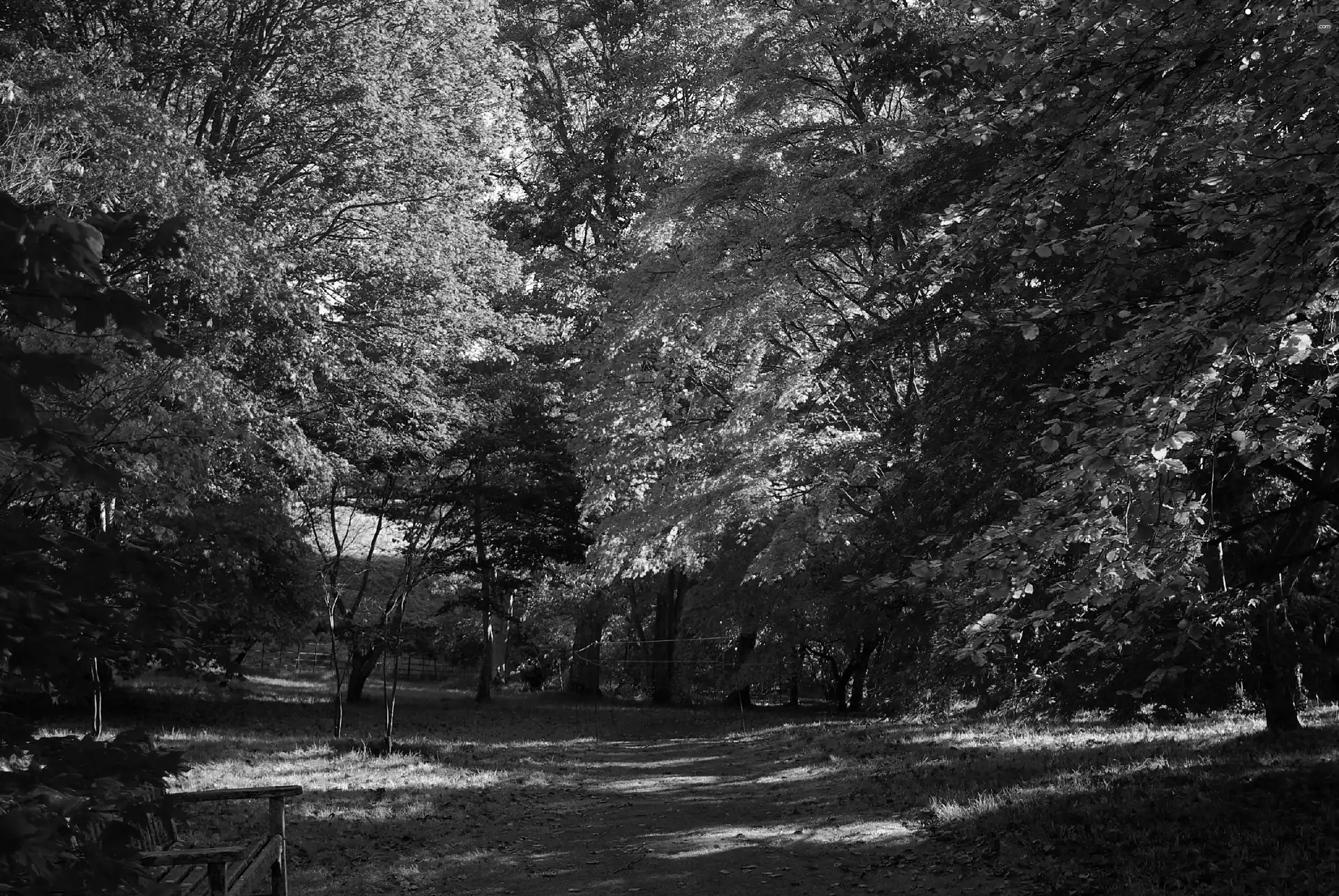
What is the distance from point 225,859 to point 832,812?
6.83 metres

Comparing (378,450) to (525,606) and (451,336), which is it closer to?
(451,336)

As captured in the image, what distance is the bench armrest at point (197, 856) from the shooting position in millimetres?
4660

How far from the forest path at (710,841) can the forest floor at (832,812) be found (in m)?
0.03

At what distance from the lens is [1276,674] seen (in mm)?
10320

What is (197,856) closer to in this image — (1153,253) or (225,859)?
(225,859)

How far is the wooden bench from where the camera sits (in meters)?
4.92

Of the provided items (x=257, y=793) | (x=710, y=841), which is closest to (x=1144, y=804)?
(x=710, y=841)

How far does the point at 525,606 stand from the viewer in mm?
38031

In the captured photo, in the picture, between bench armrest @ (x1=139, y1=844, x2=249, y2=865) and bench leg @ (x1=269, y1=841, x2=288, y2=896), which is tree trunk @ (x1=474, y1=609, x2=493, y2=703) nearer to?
bench leg @ (x1=269, y1=841, x2=288, y2=896)

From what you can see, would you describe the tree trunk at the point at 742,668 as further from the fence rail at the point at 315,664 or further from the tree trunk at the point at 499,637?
the fence rail at the point at 315,664

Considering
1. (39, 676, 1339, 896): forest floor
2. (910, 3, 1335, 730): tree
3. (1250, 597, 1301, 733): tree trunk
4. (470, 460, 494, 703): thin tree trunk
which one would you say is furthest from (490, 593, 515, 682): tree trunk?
(910, 3, 1335, 730): tree

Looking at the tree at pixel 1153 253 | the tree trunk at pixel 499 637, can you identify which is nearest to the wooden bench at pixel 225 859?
the tree at pixel 1153 253

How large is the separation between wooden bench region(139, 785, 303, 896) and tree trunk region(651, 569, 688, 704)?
2339 cm

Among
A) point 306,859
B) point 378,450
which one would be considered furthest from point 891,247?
point 306,859
